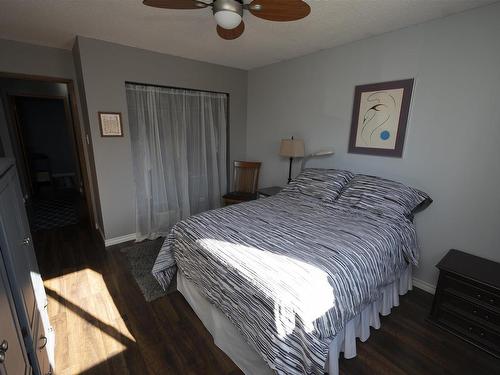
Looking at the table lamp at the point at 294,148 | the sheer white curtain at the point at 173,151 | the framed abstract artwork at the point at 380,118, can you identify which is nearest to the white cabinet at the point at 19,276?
the sheer white curtain at the point at 173,151

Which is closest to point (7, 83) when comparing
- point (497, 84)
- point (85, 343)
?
point (85, 343)

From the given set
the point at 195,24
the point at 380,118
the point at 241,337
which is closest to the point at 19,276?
the point at 241,337

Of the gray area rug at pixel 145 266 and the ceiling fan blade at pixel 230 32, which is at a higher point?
the ceiling fan blade at pixel 230 32

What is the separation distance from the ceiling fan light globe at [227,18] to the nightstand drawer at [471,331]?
8.59 ft

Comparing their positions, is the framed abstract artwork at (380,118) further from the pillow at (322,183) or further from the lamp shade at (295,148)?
the lamp shade at (295,148)

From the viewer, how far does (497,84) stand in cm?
180

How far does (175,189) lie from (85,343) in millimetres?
2140

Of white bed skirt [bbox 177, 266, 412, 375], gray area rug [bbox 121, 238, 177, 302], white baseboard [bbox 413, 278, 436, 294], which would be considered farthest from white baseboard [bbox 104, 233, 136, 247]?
white baseboard [bbox 413, 278, 436, 294]

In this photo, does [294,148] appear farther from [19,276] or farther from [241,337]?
[19,276]

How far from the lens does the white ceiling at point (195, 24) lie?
1865 mm

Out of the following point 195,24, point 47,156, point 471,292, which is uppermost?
point 195,24

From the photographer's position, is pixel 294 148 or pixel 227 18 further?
pixel 294 148

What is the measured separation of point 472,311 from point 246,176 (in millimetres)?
2953

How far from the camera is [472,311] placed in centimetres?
174
